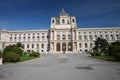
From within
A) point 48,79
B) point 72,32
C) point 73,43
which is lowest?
point 48,79

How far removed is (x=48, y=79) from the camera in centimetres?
884

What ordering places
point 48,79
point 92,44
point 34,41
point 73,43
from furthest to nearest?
point 34,41
point 92,44
point 73,43
point 48,79

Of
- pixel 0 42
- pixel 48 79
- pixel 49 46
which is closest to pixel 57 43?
pixel 49 46

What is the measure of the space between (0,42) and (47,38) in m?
30.8

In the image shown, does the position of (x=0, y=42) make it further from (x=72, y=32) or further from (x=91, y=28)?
(x=91, y=28)

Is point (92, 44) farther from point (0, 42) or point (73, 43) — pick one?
point (0, 42)

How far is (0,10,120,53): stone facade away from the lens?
80.6m

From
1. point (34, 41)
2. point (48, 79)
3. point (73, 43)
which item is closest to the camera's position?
A: point (48, 79)

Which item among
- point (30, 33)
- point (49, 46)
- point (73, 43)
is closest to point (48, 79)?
point (73, 43)

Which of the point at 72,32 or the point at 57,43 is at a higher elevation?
the point at 72,32

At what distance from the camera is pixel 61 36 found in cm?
8306

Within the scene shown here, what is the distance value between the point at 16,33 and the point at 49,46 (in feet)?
82.5

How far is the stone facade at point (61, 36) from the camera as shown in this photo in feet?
264

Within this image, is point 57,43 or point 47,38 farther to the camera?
point 47,38
